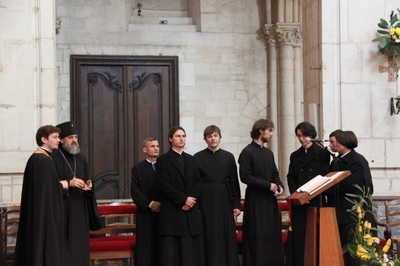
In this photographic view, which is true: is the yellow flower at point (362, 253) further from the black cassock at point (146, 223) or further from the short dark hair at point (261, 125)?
the black cassock at point (146, 223)

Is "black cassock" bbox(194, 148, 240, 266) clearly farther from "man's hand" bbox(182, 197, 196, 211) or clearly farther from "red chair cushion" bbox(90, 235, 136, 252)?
"red chair cushion" bbox(90, 235, 136, 252)

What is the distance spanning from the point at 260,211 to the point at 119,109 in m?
Result: 5.26

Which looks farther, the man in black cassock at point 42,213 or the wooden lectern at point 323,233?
the man in black cassock at point 42,213

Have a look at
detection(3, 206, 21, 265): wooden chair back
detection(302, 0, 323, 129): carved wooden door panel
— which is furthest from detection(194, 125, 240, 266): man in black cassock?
detection(3, 206, 21, 265): wooden chair back

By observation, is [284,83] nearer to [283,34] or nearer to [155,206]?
[283,34]

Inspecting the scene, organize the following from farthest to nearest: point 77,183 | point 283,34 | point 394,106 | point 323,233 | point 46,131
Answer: point 283,34 < point 394,106 < point 77,183 < point 46,131 < point 323,233

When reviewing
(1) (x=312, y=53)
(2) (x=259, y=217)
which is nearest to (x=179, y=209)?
(2) (x=259, y=217)

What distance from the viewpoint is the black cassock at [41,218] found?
6.82 metres

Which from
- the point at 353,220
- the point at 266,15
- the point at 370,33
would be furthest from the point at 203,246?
the point at 266,15

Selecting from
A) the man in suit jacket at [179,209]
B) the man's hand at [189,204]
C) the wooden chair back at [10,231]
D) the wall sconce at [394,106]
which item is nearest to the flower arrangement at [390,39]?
the wall sconce at [394,106]

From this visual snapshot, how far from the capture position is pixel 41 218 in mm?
6824

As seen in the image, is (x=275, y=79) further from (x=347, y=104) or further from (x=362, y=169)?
(x=362, y=169)

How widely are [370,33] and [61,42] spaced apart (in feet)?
17.9

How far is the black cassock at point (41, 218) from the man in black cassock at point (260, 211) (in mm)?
2029
